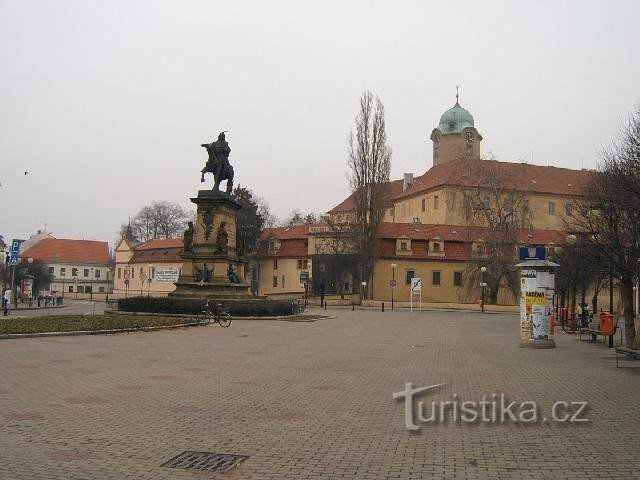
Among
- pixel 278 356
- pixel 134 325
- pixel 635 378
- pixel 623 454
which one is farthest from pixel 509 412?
pixel 134 325

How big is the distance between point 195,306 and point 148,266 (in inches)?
2389

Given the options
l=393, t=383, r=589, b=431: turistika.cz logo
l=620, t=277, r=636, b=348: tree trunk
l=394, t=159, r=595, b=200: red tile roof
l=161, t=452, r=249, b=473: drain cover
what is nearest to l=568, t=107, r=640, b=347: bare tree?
l=620, t=277, r=636, b=348: tree trunk

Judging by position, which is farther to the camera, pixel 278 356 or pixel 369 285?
pixel 369 285

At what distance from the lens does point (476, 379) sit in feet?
44.4

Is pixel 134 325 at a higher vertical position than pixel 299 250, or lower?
lower

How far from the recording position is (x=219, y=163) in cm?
4059

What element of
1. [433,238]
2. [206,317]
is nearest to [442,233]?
[433,238]

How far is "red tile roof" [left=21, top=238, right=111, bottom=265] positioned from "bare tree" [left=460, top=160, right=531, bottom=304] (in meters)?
78.3

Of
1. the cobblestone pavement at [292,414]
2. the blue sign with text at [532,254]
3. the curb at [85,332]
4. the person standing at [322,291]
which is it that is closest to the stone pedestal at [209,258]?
the curb at [85,332]

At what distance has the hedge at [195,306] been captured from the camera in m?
34.0

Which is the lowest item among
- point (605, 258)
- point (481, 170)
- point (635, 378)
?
point (635, 378)

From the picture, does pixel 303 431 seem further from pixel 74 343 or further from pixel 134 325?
pixel 134 325

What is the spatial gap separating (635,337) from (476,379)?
9.66 m

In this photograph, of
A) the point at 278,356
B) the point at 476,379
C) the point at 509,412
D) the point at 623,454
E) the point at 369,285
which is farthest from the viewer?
the point at 369,285
